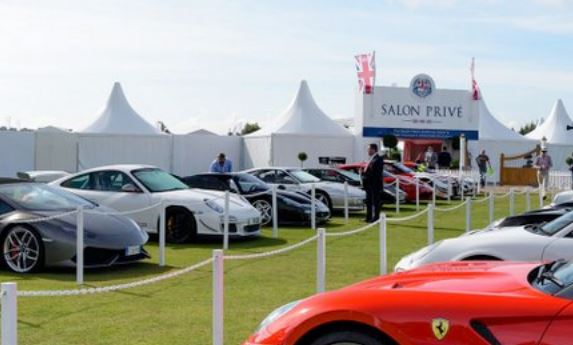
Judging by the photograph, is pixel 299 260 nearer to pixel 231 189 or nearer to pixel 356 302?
pixel 231 189

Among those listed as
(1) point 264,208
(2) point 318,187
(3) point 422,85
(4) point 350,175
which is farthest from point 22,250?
(3) point 422,85

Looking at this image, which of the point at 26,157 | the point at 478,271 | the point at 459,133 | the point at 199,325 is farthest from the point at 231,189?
the point at 459,133

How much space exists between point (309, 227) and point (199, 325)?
9.81m

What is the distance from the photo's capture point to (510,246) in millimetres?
7680

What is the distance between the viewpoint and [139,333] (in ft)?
21.1

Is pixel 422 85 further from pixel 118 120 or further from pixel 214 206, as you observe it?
pixel 214 206

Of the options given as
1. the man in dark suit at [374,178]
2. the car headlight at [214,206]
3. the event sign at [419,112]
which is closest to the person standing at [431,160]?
the event sign at [419,112]

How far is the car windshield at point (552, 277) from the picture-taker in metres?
4.11

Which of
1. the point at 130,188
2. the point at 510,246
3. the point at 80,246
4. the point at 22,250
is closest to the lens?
the point at 510,246

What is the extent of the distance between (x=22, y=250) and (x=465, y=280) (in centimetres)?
686

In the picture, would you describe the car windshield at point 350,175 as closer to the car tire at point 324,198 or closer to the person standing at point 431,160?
the car tire at point 324,198

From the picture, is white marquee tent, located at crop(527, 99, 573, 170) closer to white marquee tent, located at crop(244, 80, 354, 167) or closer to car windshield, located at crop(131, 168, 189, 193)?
white marquee tent, located at crop(244, 80, 354, 167)

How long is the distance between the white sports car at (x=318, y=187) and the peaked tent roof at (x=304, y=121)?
15787 millimetres

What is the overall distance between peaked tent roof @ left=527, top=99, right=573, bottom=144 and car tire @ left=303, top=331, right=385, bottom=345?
41.5m
